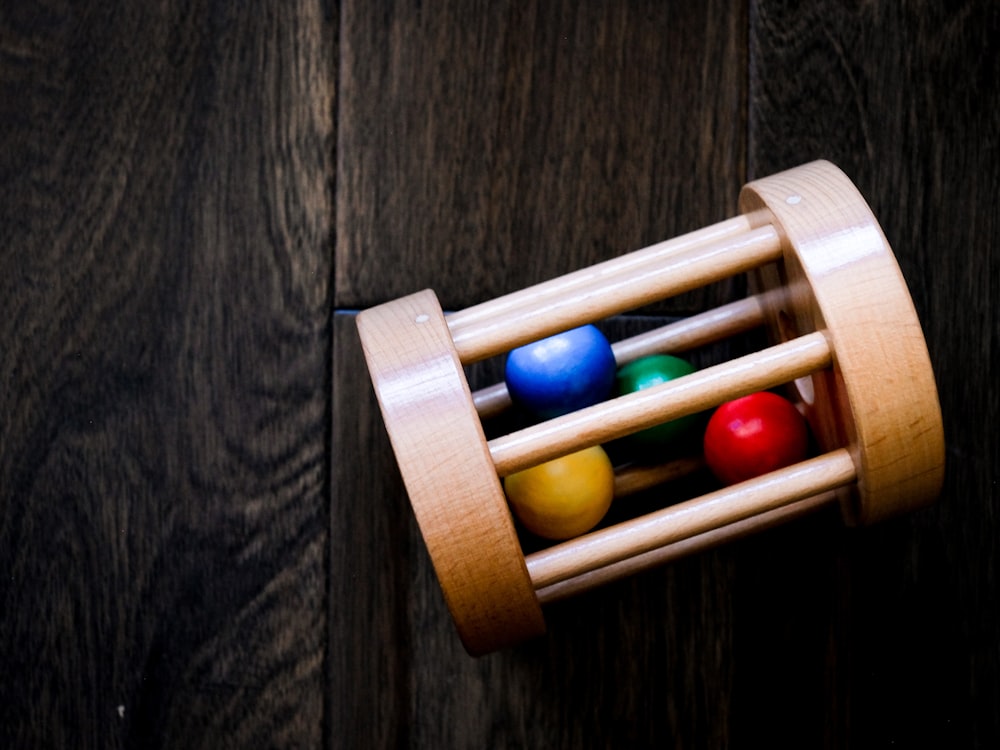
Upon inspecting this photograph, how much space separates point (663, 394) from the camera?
0.39 m

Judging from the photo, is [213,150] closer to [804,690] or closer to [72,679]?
[72,679]

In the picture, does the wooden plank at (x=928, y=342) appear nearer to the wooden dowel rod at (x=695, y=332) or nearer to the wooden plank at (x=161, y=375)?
the wooden dowel rod at (x=695, y=332)

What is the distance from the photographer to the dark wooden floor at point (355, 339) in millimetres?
554

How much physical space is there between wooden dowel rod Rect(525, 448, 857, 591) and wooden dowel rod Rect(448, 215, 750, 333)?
0.11 meters

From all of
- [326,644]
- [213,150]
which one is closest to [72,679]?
[326,644]

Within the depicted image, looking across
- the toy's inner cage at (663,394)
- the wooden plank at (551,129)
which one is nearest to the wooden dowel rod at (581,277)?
the toy's inner cage at (663,394)

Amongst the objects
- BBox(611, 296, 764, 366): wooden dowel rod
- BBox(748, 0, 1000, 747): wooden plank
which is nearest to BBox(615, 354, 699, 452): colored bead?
BBox(611, 296, 764, 366): wooden dowel rod

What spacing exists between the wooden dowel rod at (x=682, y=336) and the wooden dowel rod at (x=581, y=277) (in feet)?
0.22

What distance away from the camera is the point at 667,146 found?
1.82 feet

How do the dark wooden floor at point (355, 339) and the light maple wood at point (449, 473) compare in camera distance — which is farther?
the dark wooden floor at point (355, 339)

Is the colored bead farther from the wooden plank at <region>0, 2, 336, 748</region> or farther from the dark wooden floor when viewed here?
the wooden plank at <region>0, 2, 336, 748</region>

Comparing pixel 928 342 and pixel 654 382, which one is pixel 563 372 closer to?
pixel 654 382

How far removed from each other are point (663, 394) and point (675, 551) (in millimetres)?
111

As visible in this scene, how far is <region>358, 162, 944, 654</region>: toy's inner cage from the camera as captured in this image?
39 centimetres
